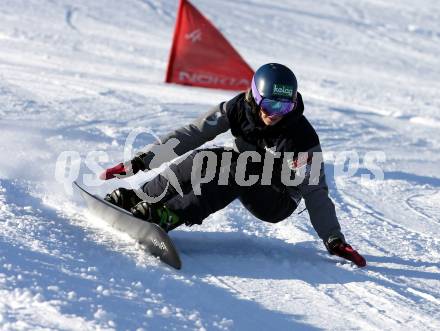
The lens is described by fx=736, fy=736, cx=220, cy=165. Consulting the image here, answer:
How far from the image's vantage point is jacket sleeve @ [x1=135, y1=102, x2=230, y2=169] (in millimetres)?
4246

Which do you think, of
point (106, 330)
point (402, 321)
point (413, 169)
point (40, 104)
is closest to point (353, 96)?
point (413, 169)

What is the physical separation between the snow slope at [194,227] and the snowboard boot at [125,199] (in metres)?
0.17

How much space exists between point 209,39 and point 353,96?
2598mm

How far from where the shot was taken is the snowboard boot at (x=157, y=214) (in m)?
4.01

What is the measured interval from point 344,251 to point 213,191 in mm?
840

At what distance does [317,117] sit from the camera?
926cm

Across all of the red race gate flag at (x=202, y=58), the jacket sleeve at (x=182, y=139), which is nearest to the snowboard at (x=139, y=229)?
the jacket sleeve at (x=182, y=139)

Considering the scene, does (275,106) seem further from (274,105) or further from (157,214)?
(157,214)

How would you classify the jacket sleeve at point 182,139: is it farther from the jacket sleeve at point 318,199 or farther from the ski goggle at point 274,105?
the jacket sleeve at point 318,199

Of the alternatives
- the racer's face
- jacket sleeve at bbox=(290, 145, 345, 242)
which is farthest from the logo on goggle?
jacket sleeve at bbox=(290, 145, 345, 242)

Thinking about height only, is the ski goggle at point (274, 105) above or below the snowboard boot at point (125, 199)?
above

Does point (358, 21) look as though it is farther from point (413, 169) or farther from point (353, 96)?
point (413, 169)

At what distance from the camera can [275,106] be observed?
13.3ft

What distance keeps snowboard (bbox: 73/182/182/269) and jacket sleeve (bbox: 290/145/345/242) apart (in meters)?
0.92
